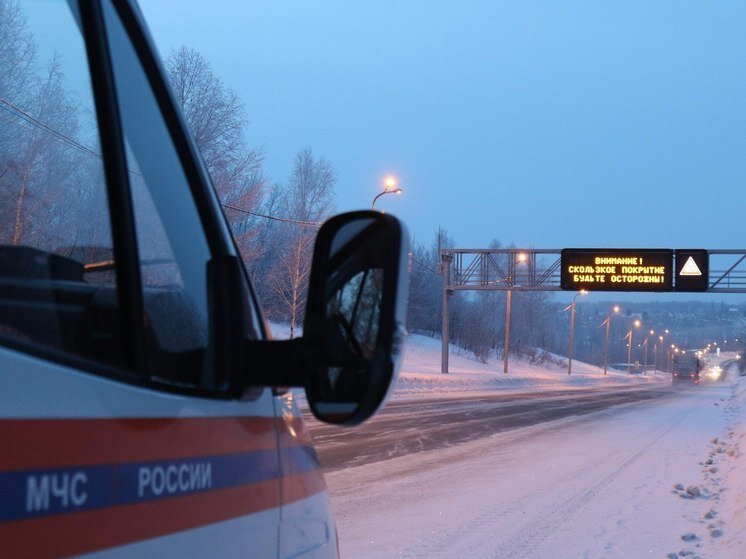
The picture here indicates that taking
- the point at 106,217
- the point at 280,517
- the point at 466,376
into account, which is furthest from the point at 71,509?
the point at 466,376

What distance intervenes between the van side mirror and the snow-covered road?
5271 millimetres

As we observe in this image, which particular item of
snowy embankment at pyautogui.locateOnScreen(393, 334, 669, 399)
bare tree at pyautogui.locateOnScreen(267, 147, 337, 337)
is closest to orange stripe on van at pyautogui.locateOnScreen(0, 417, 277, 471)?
snowy embankment at pyautogui.locateOnScreen(393, 334, 669, 399)

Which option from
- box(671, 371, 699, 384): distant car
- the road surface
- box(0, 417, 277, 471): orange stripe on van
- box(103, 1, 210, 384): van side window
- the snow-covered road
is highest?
box(103, 1, 210, 384): van side window

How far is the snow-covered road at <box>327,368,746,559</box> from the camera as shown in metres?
7.24

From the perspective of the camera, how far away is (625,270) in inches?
Result: 1513

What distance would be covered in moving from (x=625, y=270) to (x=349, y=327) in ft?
125

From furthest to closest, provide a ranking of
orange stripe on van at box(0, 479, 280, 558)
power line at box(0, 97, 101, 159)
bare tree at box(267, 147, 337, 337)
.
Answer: bare tree at box(267, 147, 337, 337)
power line at box(0, 97, 101, 159)
orange stripe on van at box(0, 479, 280, 558)

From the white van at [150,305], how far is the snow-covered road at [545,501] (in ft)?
17.1

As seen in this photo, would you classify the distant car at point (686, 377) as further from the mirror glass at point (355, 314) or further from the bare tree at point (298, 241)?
the mirror glass at point (355, 314)

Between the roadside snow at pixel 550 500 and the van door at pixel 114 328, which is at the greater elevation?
the van door at pixel 114 328

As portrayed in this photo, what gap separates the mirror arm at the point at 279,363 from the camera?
1.83 m

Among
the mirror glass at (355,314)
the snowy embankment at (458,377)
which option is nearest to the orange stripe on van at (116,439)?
the mirror glass at (355,314)

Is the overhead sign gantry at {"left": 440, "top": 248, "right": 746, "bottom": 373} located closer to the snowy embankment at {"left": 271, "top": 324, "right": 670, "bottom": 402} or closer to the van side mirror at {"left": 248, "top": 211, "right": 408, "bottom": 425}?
the snowy embankment at {"left": 271, "top": 324, "right": 670, "bottom": 402}

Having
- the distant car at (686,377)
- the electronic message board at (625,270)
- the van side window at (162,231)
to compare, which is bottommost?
Answer: the distant car at (686,377)
